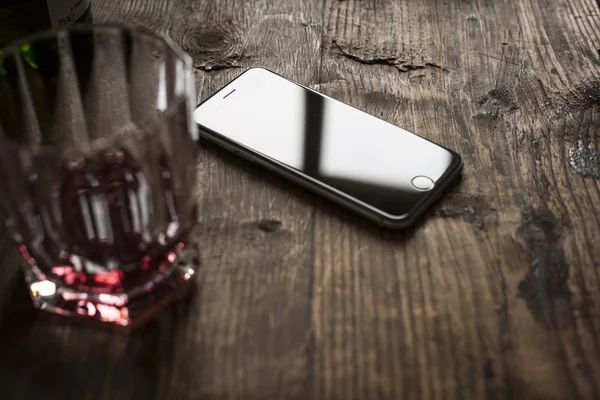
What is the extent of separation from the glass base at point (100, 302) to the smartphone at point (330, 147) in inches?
5.2

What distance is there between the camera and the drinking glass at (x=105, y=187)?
41cm

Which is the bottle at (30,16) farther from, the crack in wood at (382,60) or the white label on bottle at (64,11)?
the crack in wood at (382,60)

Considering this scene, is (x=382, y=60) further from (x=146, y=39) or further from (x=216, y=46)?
(x=146, y=39)

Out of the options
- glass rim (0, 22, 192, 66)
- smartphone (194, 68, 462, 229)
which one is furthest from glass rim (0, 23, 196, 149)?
smartphone (194, 68, 462, 229)

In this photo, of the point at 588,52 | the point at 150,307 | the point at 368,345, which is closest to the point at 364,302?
the point at 368,345

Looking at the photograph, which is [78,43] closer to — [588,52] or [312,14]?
[312,14]

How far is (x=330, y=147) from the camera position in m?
0.57

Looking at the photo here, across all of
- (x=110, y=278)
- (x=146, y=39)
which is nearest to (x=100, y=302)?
(x=110, y=278)

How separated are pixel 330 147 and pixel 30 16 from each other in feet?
0.88

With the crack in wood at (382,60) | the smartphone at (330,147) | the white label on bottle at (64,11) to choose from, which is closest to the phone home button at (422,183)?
the smartphone at (330,147)

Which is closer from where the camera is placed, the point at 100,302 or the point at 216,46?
the point at 100,302

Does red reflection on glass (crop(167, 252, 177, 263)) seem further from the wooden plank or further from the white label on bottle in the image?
the white label on bottle

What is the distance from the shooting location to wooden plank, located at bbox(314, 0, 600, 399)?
44 cm

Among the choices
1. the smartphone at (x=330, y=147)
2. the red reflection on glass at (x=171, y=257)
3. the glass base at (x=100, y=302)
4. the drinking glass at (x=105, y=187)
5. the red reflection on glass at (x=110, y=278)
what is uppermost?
the drinking glass at (x=105, y=187)
